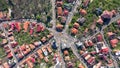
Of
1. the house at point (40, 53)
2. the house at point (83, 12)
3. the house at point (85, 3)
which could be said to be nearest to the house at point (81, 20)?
the house at point (83, 12)

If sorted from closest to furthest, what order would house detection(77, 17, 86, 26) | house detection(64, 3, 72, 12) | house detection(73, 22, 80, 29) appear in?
house detection(77, 17, 86, 26) → house detection(73, 22, 80, 29) → house detection(64, 3, 72, 12)

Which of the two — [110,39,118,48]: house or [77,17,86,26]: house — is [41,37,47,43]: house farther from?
[110,39,118,48]: house

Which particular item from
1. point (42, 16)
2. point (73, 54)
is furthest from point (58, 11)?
point (73, 54)

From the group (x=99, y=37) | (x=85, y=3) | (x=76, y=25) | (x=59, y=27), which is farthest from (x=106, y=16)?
(x=59, y=27)

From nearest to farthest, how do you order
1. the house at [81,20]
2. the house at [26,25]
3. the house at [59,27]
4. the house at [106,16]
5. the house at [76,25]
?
1. the house at [106,16]
2. the house at [81,20]
3. the house at [76,25]
4. the house at [59,27]
5. the house at [26,25]

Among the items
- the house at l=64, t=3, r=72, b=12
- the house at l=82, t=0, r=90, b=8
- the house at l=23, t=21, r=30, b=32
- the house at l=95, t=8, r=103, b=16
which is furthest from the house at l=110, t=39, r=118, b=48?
the house at l=23, t=21, r=30, b=32

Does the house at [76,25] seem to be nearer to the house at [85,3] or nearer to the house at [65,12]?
the house at [65,12]

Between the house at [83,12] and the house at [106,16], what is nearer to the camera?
the house at [106,16]

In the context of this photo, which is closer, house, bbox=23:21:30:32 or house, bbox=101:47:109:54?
house, bbox=101:47:109:54

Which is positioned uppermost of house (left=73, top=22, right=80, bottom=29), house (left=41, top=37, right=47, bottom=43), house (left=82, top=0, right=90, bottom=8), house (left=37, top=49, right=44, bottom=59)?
house (left=82, top=0, right=90, bottom=8)

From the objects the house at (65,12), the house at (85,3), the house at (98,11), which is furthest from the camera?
the house at (65,12)

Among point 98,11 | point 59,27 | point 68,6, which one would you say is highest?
point 68,6

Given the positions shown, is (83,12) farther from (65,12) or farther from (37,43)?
(37,43)
